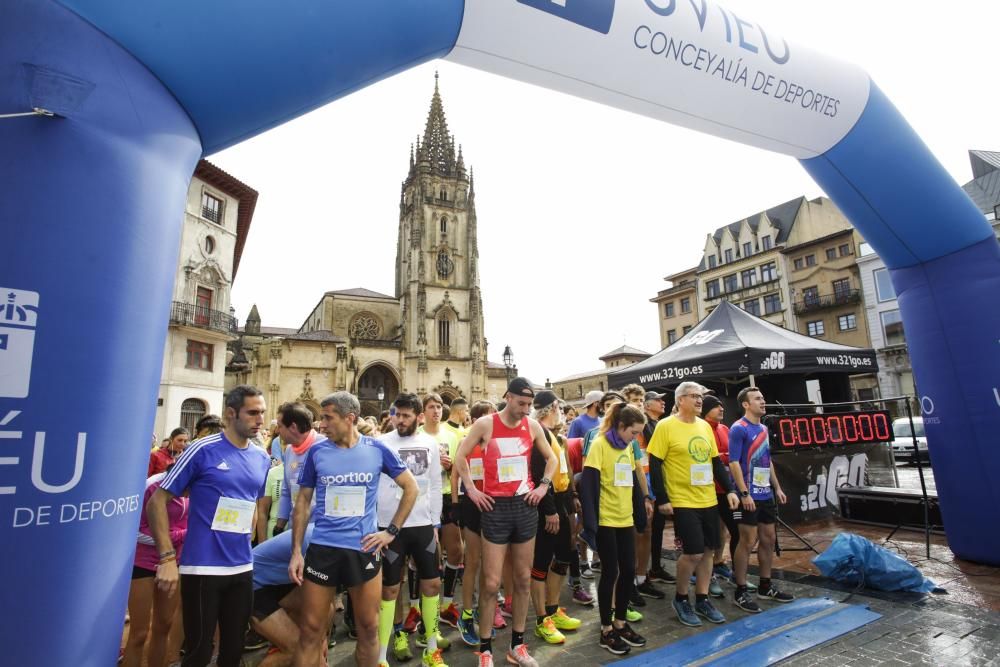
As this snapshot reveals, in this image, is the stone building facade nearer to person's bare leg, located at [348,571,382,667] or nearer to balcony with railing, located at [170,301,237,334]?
balcony with railing, located at [170,301,237,334]

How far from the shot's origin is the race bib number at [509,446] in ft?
13.1

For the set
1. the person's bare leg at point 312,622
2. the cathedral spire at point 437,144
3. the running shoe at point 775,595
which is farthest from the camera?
the cathedral spire at point 437,144

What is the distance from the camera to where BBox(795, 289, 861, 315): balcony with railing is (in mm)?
34312

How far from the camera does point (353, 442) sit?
11.3 feet

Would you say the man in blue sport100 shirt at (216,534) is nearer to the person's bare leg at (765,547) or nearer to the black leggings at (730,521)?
the black leggings at (730,521)

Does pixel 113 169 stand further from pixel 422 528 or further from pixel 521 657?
pixel 521 657

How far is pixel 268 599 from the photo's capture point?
3.49 m

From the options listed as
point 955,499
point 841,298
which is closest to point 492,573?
point 955,499

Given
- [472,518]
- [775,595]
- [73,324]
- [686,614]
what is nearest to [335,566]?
[472,518]

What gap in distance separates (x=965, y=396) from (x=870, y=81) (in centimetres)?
359

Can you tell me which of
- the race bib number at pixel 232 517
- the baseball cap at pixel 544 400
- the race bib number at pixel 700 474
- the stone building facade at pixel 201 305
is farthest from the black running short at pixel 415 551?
the stone building facade at pixel 201 305

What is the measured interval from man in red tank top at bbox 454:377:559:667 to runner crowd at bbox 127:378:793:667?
12 mm

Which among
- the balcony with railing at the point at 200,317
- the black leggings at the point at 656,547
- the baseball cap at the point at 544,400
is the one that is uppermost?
the balcony with railing at the point at 200,317

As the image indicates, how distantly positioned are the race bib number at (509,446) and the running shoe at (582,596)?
2191mm
